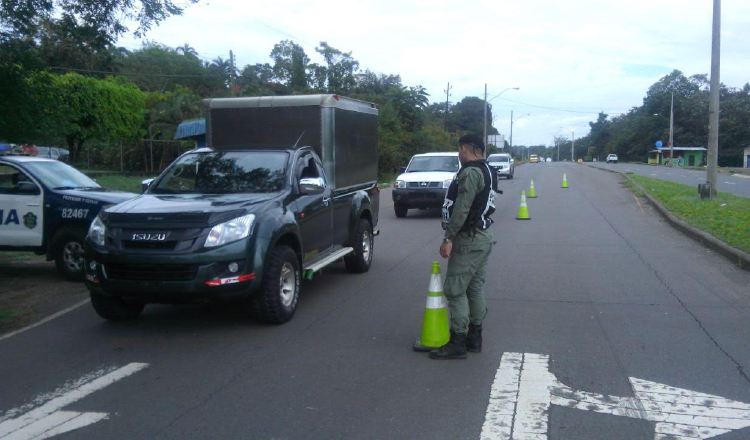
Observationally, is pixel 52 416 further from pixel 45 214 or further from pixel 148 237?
pixel 45 214

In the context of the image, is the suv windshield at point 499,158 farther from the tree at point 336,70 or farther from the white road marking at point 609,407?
the white road marking at point 609,407

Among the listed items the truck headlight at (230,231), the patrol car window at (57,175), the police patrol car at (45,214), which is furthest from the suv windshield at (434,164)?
the truck headlight at (230,231)

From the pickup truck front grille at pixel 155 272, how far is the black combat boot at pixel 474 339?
98.2 inches

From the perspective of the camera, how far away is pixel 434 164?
19688mm

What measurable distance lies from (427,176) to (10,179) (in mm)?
11025

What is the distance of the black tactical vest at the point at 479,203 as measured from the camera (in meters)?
5.87

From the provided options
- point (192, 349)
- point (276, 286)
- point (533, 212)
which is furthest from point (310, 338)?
point (533, 212)

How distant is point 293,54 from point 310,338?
48.4 meters

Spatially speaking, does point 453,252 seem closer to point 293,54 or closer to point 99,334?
point 99,334

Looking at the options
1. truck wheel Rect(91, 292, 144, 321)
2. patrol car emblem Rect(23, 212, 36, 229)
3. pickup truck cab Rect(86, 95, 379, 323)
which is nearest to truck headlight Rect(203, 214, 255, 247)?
pickup truck cab Rect(86, 95, 379, 323)

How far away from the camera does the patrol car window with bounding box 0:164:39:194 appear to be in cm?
952

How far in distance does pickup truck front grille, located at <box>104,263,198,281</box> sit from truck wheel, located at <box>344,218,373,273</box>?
374 cm

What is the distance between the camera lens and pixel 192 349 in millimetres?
6312

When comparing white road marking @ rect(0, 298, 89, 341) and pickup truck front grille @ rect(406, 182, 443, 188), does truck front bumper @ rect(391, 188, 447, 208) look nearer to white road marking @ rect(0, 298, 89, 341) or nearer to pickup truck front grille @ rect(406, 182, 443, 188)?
pickup truck front grille @ rect(406, 182, 443, 188)
